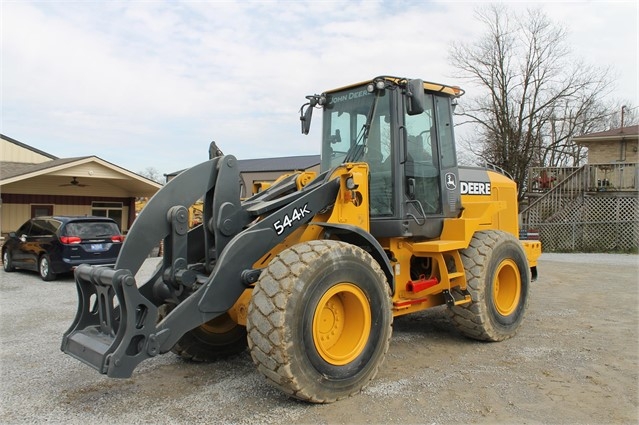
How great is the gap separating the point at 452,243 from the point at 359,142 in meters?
1.47

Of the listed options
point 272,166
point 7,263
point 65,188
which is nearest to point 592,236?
point 7,263

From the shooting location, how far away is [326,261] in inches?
158

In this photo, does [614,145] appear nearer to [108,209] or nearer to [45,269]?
[108,209]

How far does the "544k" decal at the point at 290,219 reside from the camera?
14.1 feet

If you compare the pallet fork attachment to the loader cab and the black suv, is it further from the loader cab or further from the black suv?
the black suv

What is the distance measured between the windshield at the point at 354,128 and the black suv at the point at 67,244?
7.62 m

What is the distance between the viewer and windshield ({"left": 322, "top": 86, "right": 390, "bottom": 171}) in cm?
546

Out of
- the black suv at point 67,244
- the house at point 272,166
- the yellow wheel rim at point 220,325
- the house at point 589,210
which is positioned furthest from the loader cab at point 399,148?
the house at point 272,166

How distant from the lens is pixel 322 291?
3.97 meters

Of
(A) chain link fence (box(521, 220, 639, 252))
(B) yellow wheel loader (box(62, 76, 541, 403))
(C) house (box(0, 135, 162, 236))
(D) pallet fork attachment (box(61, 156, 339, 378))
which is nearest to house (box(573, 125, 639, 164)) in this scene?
(A) chain link fence (box(521, 220, 639, 252))

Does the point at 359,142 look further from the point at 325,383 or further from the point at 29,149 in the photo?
the point at 29,149

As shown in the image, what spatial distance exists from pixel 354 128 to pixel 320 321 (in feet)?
7.86

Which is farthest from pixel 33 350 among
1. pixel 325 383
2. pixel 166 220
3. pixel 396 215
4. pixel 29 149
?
pixel 29 149

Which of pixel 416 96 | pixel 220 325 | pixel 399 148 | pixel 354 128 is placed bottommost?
pixel 220 325
